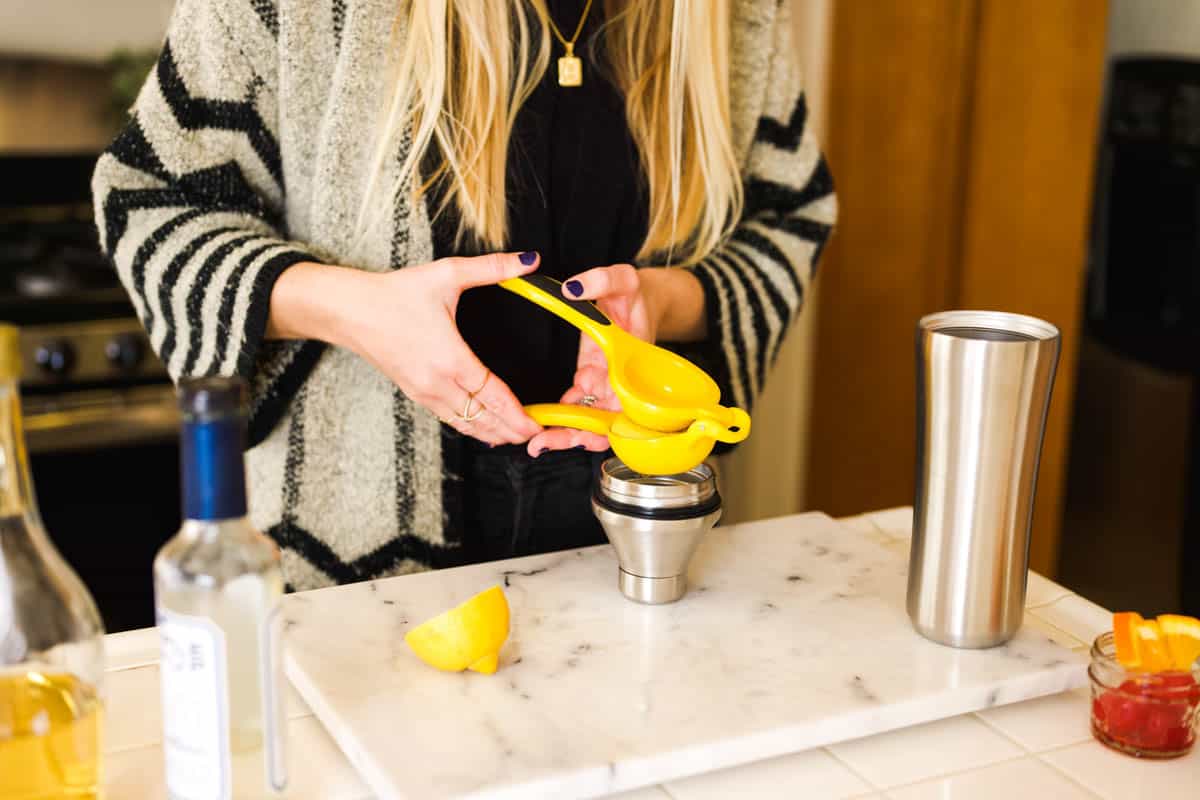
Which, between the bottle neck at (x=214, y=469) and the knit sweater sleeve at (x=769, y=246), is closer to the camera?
the bottle neck at (x=214, y=469)

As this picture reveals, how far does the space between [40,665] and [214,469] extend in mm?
159

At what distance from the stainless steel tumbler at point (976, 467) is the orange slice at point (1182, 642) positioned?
12cm

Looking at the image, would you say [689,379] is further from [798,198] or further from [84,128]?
[84,128]

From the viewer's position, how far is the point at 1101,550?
2.44 m

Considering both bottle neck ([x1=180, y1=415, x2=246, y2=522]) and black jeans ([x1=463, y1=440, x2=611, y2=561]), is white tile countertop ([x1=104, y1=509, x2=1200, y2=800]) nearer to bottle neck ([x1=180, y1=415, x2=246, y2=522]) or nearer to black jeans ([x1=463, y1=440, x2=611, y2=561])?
bottle neck ([x1=180, y1=415, x2=246, y2=522])

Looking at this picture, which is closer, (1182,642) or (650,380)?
(1182,642)

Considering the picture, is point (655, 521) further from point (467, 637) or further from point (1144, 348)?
point (1144, 348)

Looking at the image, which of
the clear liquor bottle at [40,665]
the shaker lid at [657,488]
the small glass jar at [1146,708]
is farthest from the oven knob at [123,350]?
the small glass jar at [1146,708]

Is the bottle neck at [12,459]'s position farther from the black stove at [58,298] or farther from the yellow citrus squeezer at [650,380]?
the black stove at [58,298]

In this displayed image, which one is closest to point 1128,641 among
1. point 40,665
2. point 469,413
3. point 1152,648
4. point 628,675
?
point 1152,648

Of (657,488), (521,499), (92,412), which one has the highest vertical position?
(657,488)

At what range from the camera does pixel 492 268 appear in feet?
3.33

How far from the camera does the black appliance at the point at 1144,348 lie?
2.24 meters

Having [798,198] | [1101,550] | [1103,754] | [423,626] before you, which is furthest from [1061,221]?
[423,626]
